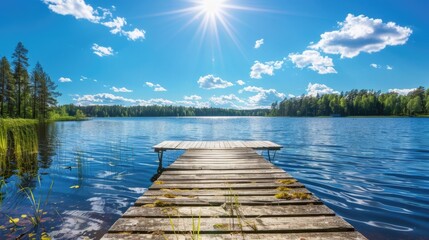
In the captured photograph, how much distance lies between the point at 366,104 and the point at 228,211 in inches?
5596

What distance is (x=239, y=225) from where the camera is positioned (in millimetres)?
3271

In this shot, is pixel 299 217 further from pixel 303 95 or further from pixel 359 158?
pixel 303 95

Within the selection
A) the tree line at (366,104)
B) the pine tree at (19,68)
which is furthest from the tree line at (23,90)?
the tree line at (366,104)

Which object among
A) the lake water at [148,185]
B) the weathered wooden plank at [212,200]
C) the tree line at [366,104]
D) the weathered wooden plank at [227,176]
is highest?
the tree line at [366,104]

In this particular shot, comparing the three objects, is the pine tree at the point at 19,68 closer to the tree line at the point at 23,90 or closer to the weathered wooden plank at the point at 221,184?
the tree line at the point at 23,90

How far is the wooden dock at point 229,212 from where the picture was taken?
10.1ft

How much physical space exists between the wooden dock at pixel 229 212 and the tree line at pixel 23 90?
50985 millimetres

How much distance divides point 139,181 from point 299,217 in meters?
8.22

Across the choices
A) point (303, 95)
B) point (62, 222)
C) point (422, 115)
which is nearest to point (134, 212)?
point (62, 222)

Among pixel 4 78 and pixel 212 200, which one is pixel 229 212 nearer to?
pixel 212 200

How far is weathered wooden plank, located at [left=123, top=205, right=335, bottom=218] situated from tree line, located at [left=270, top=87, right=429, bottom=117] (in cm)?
13911

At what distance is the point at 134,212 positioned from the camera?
12.4 feet

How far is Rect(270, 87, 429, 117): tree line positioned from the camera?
11538 centimetres

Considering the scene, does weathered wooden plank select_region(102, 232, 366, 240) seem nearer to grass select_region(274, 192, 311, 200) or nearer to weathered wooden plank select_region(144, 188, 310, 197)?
grass select_region(274, 192, 311, 200)
